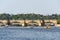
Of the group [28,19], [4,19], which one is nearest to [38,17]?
[28,19]

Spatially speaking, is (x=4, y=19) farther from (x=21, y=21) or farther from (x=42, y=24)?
(x=42, y=24)

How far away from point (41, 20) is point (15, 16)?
21.6m

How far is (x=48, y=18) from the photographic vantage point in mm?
184375

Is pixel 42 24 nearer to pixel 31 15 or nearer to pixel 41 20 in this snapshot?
pixel 41 20

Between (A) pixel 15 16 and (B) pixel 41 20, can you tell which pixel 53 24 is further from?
(A) pixel 15 16

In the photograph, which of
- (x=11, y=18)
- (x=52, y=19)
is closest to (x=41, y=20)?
(x=52, y=19)

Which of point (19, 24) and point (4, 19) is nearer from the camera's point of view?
point (19, 24)

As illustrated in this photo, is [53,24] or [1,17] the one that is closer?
[53,24]

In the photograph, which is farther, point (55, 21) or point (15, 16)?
point (15, 16)

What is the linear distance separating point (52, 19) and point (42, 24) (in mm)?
11400

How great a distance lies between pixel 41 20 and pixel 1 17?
25.3 metres

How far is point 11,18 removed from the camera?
625 feet

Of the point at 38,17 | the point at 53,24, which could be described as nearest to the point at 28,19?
the point at 38,17

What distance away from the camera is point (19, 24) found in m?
172
